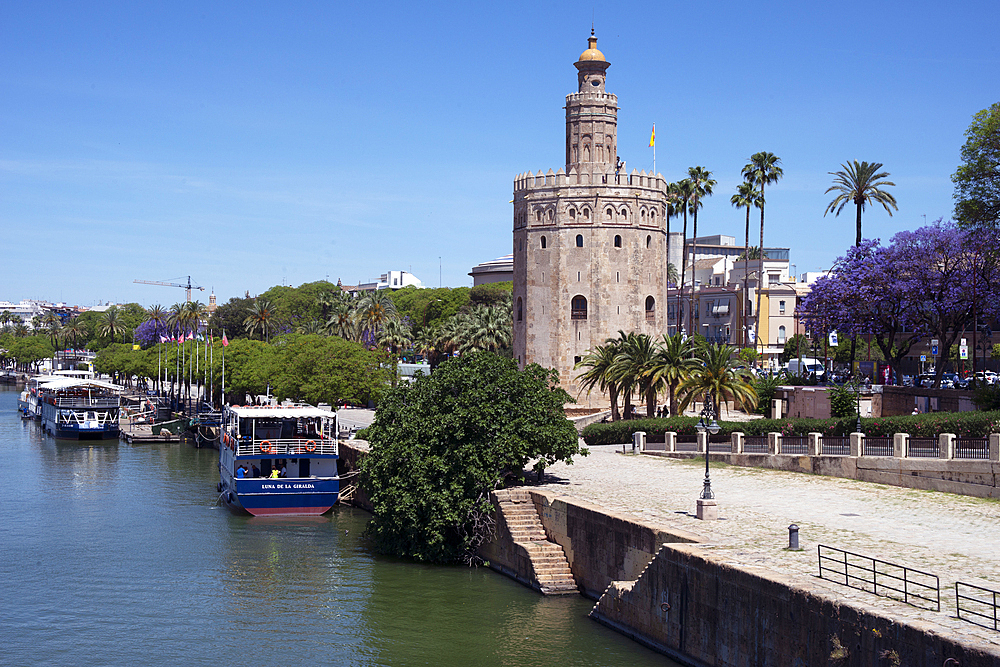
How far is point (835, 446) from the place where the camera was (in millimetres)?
36406

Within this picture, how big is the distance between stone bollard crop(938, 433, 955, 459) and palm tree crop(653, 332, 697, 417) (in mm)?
14908

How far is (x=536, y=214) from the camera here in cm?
6003

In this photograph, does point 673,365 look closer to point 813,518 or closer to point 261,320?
point 813,518

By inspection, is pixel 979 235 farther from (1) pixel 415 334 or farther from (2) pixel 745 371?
(1) pixel 415 334

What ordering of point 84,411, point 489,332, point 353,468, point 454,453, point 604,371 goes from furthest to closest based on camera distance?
point 489,332, point 84,411, point 604,371, point 353,468, point 454,453

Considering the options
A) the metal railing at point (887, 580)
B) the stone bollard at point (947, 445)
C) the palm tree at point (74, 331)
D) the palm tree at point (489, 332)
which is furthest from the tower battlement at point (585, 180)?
the palm tree at point (74, 331)

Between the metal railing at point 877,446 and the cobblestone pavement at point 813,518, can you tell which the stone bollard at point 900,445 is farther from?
the cobblestone pavement at point 813,518

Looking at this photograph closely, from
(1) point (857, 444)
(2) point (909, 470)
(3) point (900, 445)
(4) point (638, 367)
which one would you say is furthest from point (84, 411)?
(2) point (909, 470)

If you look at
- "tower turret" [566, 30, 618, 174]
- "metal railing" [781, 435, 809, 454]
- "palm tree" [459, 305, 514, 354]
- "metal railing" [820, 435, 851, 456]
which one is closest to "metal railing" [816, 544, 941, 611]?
"metal railing" [820, 435, 851, 456]

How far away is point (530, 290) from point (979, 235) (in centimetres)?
2388

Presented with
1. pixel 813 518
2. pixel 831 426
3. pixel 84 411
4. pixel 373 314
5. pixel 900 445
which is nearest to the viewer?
pixel 813 518

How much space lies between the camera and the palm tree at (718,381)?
4584 cm

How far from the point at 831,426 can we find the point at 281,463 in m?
21.6

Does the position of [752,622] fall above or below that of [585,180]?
below
